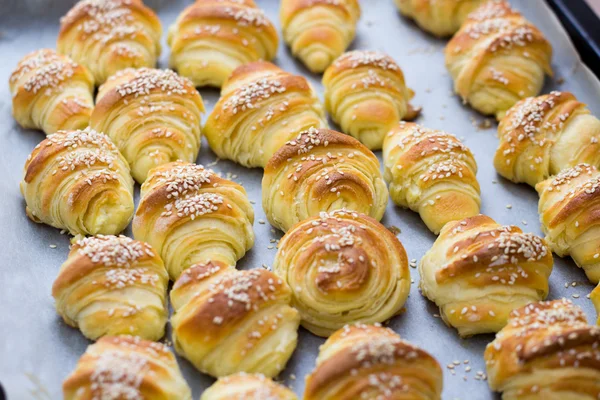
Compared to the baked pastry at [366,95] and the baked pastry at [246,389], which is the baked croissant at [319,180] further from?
the baked pastry at [246,389]

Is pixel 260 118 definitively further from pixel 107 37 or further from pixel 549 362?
pixel 549 362

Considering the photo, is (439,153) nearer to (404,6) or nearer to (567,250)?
(567,250)

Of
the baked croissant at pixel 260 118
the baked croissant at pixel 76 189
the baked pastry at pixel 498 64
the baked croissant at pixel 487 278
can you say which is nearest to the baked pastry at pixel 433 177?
the baked croissant at pixel 487 278

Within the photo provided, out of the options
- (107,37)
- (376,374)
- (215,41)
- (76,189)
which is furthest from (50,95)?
(376,374)

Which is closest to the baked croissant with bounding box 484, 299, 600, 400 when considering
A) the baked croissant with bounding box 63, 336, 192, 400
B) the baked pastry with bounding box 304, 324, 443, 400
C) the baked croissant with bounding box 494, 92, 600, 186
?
the baked pastry with bounding box 304, 324, 443, 400

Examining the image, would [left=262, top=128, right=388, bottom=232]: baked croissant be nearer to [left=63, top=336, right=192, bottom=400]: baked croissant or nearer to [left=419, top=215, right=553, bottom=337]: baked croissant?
[left=419, top=215, right=553, bottom=337]: baked croissant
